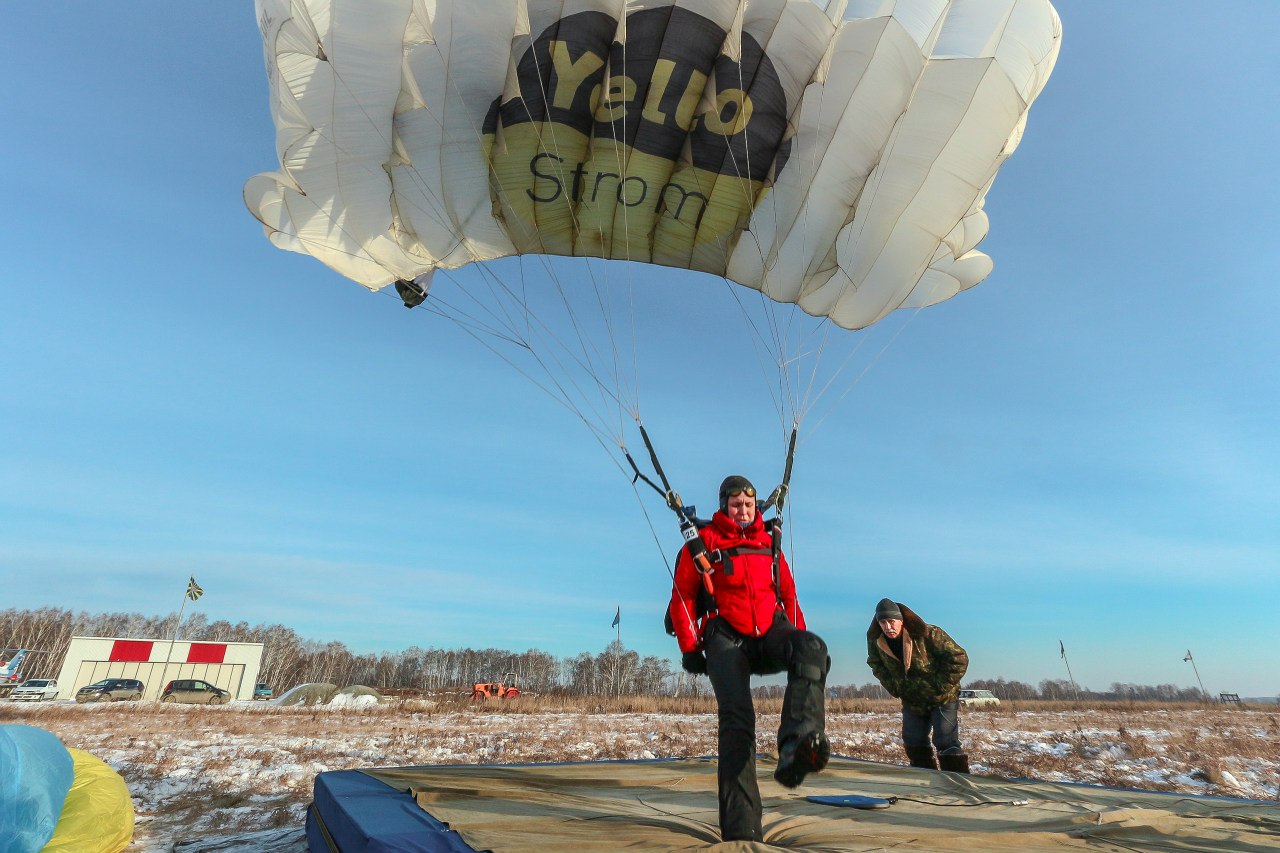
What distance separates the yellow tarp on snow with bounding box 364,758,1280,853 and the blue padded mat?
93mm

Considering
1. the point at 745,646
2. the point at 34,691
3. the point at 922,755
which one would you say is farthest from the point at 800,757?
the point at 34,691

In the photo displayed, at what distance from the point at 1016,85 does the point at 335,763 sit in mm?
8270

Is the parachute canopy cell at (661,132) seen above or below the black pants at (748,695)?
above

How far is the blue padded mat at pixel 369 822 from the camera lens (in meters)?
2.26

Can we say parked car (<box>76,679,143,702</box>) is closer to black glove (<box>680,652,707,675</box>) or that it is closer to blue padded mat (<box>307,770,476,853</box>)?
blue padded mat (<box>307,770,476,853</box>)

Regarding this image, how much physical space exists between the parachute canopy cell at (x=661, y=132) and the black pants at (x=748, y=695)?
397 centimetres

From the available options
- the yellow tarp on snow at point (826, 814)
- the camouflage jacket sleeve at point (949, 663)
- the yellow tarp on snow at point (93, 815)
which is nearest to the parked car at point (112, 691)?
the yellow tarp on snow at point (93, 815)

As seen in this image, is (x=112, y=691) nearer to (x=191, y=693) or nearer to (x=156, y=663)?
(x=191, y=693)

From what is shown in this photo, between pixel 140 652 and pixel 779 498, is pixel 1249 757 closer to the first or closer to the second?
pixel 779 498

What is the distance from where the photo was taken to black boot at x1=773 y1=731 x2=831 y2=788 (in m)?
2.36

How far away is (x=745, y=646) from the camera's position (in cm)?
296

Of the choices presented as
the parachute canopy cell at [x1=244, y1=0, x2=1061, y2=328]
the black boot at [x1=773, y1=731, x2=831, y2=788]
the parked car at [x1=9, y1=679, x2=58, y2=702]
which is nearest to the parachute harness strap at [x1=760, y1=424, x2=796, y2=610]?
the black boot at [x1=773, y1=731, x2=831, y2=788]

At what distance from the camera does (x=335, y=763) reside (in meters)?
6.27

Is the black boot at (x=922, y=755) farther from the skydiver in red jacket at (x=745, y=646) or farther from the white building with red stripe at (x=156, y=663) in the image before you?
the white building with red stripe at (x=156, y=663)
